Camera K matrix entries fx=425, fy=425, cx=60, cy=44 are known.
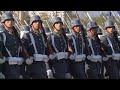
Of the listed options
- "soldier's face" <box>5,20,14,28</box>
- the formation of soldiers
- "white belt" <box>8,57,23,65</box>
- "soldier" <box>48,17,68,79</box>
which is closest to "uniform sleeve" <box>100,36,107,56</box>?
the formation of soldiers

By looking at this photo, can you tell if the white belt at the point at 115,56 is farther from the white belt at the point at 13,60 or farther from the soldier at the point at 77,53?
the white belt at the point at 13,60

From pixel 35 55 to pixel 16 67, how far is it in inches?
14.7

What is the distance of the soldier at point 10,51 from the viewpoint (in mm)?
6824

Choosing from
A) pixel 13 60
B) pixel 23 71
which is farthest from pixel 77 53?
pixel 13 60

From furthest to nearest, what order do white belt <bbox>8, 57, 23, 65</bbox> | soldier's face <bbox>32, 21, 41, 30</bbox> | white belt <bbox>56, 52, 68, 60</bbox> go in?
white belt <bbox>56, 52, 68, 60</bbox> → soldier's face <bbox>32, 21, 41, 30</bbox> → white belt <bbox>8, 57, 23, 65</bbox>

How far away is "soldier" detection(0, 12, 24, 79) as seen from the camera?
22.4ft

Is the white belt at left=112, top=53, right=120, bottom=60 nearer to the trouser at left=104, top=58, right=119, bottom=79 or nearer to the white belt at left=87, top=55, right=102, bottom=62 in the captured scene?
the trouser at left=104, top=58, right=119, bottom=79

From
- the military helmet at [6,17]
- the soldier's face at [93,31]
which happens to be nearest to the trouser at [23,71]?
the military helmet at [6,17]

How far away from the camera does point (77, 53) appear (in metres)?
7.43

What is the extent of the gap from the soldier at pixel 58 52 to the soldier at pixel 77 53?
17cm

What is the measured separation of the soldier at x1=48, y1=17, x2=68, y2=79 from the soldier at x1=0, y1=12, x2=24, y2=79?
0.64 m

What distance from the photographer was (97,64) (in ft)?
25.1

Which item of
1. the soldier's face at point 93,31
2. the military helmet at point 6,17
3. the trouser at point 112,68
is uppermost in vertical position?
the military helmet at point 6,17
